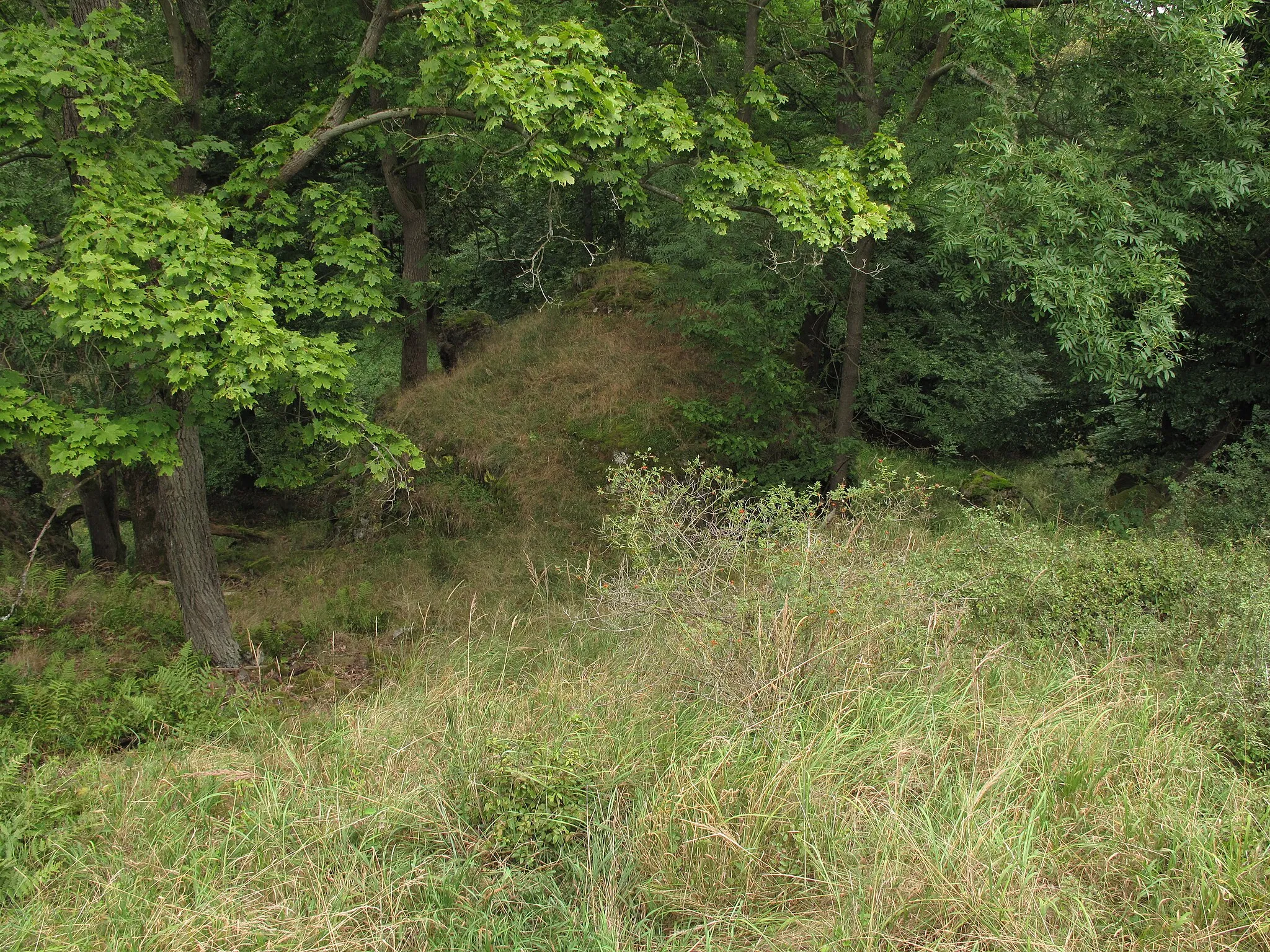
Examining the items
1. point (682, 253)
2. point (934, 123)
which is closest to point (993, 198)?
point (934, 123)

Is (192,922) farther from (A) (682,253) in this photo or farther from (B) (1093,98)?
(B) (1093,98)

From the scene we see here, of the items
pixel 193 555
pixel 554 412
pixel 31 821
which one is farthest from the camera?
pixel 554 412

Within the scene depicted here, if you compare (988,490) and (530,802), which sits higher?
(530,802)

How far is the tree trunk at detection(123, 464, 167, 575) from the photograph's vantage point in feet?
39.4

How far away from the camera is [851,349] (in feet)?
35.9

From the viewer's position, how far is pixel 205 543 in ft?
26.2

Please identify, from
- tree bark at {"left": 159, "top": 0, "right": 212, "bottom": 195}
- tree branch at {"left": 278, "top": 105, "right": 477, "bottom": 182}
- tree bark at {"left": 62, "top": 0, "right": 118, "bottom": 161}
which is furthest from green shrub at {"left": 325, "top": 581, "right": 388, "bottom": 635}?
tree bark at {"left": 62, "top": 0, "right": 118, "bottom": 161}

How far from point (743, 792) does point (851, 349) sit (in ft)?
27.9

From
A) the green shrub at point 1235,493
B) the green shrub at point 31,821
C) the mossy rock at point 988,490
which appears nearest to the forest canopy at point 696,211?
the green shrub at point 1235,493

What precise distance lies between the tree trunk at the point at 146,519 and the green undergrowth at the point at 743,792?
24.8 feet

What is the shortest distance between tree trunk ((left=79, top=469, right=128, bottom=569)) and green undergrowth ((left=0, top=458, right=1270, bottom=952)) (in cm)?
905

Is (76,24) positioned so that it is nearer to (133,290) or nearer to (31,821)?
(133,290)

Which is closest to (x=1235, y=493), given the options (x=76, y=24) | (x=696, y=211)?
(x=696, y=211)

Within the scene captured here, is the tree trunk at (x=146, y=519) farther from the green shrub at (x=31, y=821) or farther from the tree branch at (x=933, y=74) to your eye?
the tree branch at (x=933, y=74)
